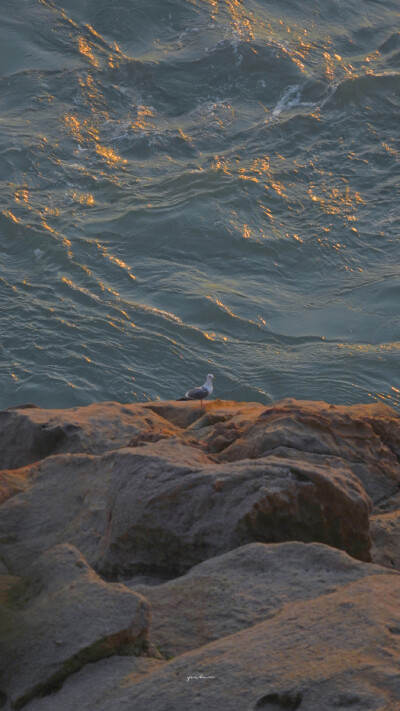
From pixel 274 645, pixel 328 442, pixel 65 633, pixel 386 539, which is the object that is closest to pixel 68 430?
pixel 328 442

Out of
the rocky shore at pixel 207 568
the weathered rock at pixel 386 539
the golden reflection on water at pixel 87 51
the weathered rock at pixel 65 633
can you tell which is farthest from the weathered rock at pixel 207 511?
the golden reflection on water at pixel 87 51

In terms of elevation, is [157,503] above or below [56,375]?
above

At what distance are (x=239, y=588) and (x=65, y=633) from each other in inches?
32.8

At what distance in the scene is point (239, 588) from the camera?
4363 millimetres

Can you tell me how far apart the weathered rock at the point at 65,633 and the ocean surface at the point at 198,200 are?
731 cm

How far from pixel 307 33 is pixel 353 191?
7522 millimetres

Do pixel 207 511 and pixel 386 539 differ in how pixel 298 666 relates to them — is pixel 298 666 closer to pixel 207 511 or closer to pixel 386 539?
pixel 207 511

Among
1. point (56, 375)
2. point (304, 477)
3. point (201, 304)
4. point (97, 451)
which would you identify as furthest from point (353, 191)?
point (304, 477)

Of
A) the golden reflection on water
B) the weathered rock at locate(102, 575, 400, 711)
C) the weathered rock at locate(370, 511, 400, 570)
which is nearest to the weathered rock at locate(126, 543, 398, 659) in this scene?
the weathered rock at locate(102, 575, 400, 711)

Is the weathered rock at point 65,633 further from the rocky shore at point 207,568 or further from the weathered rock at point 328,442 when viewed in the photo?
the weathered rock at point 328,442

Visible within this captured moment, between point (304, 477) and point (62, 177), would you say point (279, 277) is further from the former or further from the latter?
point (304, 477)

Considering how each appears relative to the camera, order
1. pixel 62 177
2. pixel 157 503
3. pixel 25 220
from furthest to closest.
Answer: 1. pixel 62 177
2. pixel 25 220
3. pixel 157 503

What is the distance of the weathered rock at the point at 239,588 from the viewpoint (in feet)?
13.8

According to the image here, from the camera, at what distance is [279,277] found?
14.3 meters
